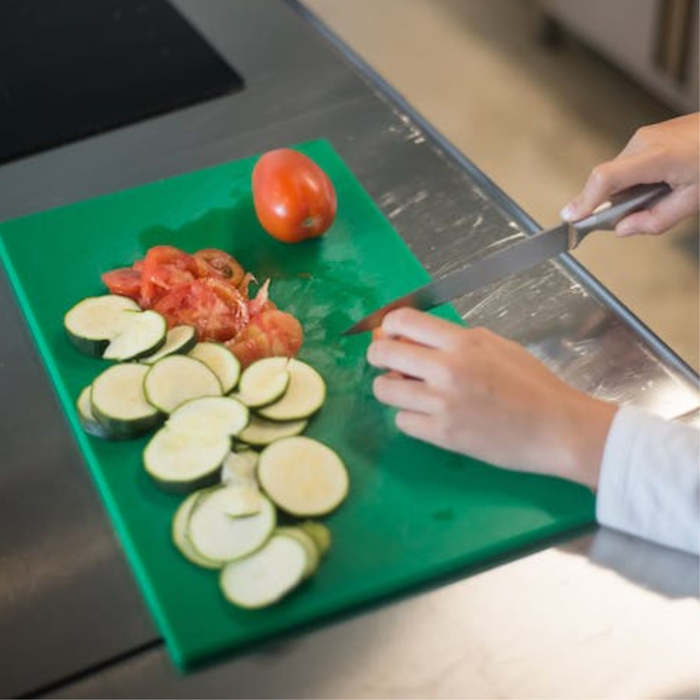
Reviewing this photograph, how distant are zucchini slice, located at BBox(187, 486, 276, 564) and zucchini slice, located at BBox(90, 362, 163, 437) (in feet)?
0.38

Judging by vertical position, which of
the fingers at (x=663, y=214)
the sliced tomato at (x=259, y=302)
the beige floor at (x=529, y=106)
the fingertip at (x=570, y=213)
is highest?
the fingertip at (x=570, y=213)

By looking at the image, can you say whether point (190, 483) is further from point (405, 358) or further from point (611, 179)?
point (611, 179)

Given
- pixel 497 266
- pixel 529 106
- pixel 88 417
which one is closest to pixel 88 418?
pixel 88 417

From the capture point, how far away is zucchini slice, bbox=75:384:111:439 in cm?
112

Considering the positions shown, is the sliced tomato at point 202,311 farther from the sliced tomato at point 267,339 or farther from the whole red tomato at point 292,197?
the whole red tomato at point 292,197

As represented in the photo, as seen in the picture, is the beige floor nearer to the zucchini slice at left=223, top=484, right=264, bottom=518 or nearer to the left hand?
the left hand

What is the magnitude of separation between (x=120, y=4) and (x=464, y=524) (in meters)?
1.02

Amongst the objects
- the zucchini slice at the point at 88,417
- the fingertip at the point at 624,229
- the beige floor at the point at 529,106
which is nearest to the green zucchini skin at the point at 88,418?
the zucchini slice at the point at 88,417

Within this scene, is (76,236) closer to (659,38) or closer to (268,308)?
(268,308)

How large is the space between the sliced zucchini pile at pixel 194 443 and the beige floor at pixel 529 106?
1.27m

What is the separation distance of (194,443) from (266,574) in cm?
15

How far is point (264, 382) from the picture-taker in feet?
3.75

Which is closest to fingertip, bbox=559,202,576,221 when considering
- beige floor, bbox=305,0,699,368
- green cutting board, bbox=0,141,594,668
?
green cutting board, bbox=0,141,594,668

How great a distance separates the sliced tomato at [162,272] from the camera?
4.09ft
